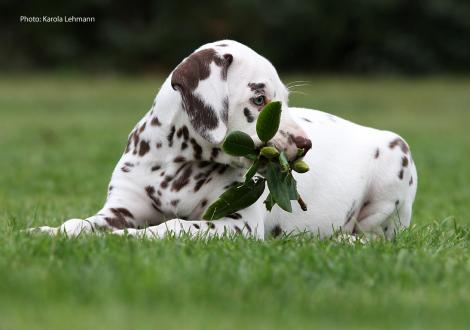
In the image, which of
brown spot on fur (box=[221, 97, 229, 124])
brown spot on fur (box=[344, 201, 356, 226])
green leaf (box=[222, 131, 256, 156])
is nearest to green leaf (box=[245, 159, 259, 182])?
green leaf (box=[222, 131, 256, 156])

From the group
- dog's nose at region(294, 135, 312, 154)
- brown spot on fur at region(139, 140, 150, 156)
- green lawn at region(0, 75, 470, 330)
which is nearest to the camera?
green lawn at region(0, 75, 470, 330)

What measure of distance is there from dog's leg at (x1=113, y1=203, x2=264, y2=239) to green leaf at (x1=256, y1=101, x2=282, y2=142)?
600 millimetres

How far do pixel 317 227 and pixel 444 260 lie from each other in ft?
5.14

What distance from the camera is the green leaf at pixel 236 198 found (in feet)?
17.4

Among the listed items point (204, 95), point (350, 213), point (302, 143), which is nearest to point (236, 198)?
point (302, 143)

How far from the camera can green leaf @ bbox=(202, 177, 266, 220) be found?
17.4 ft

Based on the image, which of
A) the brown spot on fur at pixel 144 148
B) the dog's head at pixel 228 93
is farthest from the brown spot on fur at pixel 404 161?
the brown spot on fur at pixel 144 148

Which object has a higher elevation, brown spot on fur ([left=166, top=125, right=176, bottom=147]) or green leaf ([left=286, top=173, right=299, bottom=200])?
brown spot on fur ([left=166, top=125, right=176, bottom=147])

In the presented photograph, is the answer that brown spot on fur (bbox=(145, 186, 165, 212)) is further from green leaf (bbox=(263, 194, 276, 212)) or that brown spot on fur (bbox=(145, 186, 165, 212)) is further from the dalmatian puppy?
green leaf (bbox=(263, 194, 276, 212))

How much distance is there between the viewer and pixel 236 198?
532 cm

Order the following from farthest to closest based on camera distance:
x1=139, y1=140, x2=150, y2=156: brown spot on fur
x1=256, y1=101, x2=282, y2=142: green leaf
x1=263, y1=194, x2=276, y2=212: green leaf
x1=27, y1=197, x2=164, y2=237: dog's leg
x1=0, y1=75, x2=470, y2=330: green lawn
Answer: x1=139, y1=140, x2=150, y2=156: brown spot on fur, x1=27, y1=197, x2=164, y2=237: dog's leg, x1=263, y1=194, x2=276, y2=212: green leaf, x1=256, y1=101, x2=282, y2=142: green leaf, x1=0, y1=75, x2=470, y2=330: green lawn

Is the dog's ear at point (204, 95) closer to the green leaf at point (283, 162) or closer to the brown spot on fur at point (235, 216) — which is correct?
Result: the green leaf at point (283, 162)

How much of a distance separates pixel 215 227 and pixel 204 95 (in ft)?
2.53

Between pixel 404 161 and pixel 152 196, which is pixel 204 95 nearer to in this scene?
pixel 152 196
